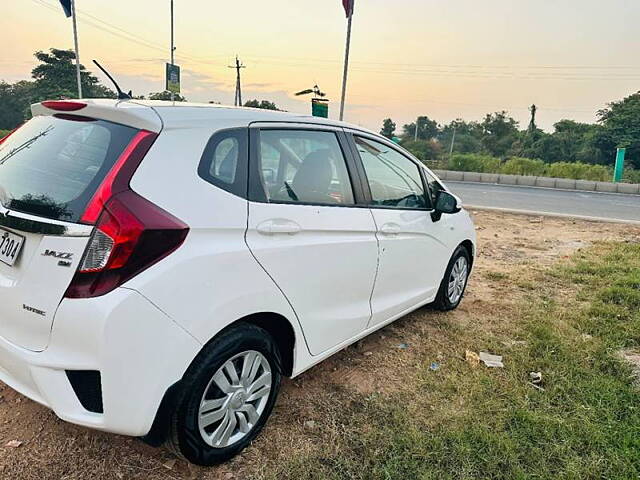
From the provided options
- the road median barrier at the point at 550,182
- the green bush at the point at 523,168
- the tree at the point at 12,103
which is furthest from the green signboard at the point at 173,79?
the tree at the point at 12,103

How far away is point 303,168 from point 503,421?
183 cm

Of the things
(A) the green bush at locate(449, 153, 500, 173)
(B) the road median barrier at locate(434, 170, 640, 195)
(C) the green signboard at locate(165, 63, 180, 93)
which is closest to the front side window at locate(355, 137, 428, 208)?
(B) the road median barrier at locate(434, 170, 640, 195)

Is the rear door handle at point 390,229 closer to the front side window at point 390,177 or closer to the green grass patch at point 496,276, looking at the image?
the front side window at point 390,177

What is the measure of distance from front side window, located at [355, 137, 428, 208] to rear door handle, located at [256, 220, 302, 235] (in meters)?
0.82

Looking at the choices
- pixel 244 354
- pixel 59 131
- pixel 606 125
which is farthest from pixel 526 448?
pixel 606 125

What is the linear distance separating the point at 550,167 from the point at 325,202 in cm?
2562

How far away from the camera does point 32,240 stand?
180 centimetres

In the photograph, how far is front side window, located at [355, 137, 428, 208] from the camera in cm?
301

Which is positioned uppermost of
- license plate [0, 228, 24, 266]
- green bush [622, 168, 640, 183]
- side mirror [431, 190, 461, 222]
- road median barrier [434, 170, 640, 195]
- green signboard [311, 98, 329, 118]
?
green signboard [311, 98, 329, 118]

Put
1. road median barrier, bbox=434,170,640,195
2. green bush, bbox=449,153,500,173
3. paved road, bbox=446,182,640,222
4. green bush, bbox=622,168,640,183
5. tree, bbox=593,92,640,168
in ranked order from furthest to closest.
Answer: tree, bbox=593,92,640,168
green bush, bbox=449,153,500,173
green bush, bbox=622,168,640,183
road median barrier, bbox=434,170,640,195
paved road, bbox=446,182,640,222

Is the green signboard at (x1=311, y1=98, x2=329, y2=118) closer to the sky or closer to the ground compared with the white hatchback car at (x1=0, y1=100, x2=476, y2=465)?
closer to the sky

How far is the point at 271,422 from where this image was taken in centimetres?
255

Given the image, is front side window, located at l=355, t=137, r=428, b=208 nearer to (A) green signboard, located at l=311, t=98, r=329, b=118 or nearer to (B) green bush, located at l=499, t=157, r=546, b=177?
(A) green signboard, located at l=311, t=98, r=329, b=118

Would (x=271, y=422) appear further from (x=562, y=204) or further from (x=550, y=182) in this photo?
(x=550, y=182)
